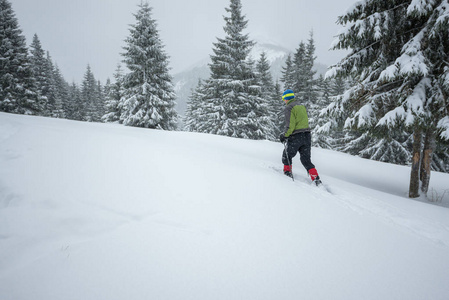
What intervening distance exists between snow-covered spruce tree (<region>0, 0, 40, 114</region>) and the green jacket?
24909mm

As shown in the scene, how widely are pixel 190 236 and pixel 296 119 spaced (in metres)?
3.70

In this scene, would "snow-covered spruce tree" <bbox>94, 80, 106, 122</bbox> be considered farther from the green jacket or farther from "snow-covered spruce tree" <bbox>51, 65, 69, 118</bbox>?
the green jacket

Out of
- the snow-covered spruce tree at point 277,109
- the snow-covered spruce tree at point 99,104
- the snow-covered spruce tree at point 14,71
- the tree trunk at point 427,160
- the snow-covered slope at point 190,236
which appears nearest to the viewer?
the snow-covered slope at point 190,236

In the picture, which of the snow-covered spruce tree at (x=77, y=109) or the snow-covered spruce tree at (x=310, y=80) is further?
the snow-covered spruce tree at (x=77, y=109)

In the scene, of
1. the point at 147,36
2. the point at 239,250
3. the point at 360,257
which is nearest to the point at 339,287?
the point at 360,257

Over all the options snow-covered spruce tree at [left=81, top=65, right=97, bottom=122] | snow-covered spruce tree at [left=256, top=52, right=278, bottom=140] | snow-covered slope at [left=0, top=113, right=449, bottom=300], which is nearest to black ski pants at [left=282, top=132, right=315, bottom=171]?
snow-covered slope at [left=0, top=113, right=449, bottom=300]

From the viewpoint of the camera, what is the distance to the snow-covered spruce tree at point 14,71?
1794 centimetres

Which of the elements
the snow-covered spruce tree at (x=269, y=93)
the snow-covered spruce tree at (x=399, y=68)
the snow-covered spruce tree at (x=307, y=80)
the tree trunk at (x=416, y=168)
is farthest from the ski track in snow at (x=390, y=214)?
the snow-covered spruce tree at (x=269, y=93)

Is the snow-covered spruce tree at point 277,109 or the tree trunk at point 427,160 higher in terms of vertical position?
the snow-covered spruce tree at point 277,109

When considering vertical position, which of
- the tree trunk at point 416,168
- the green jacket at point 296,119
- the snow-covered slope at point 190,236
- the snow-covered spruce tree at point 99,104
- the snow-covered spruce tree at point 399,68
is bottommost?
the snow-covered slope at point 190,236

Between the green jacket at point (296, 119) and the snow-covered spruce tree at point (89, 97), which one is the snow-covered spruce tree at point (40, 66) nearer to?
the snow-covered spruce tree at point (89, 97)

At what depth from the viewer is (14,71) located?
18.8 meters

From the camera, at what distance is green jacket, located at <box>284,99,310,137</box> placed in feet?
15.0

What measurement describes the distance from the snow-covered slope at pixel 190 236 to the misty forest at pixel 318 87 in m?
2.78
